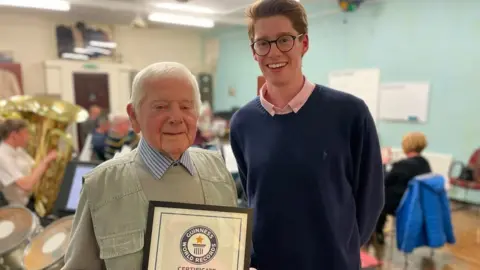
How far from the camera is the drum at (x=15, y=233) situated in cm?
196

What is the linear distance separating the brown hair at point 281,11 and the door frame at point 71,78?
23.6 feet

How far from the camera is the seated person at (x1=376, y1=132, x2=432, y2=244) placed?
377 cm

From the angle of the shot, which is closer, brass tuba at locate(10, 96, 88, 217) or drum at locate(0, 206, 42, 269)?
drum at locate(0, 206, 42, 269)

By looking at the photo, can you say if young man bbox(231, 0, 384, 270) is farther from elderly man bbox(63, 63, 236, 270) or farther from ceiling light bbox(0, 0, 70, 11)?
ceiling light bbox(0, 0, 70, 11)

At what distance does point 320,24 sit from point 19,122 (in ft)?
20.0

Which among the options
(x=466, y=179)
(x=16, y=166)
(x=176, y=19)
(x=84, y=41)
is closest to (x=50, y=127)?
(x=16, y=166)

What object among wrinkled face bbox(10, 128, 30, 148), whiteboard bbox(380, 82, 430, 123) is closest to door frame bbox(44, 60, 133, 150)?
wrinkled face bbox(10, 128, 30, 148)

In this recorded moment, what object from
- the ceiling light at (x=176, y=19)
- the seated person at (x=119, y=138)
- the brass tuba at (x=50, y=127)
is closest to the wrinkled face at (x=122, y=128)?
the seated person at (x=119, y=138)

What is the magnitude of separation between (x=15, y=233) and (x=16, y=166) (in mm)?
1126

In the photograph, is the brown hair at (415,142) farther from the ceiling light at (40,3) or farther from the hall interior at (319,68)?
the ceiling light at (40,3)

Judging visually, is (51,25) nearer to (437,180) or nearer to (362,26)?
(362,26)

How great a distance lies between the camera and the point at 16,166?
9.85ft

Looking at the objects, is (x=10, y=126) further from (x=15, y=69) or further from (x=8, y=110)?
(x=15, y=69)

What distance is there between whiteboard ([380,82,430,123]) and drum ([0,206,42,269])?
18.7 feet
